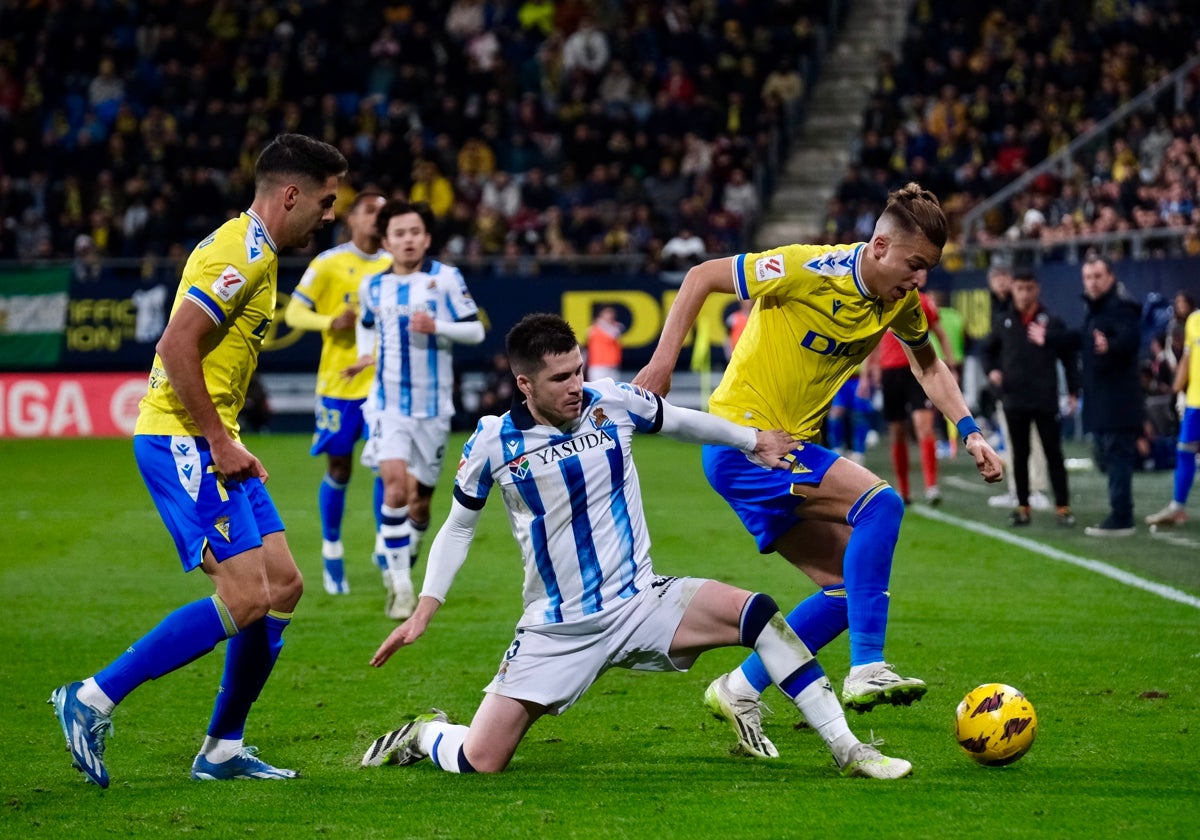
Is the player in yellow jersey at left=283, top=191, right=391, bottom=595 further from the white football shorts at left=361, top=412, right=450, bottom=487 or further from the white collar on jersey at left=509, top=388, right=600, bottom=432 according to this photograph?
the white collar on jersey at left=509, top=388, right=600, bottom=432

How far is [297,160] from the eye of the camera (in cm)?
560

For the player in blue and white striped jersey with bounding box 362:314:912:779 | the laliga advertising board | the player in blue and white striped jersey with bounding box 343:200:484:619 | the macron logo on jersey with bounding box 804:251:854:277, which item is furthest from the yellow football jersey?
the laliga advertising board

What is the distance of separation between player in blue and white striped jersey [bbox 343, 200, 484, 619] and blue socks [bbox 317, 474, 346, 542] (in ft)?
2.15

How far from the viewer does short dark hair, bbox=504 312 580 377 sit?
5324 mm

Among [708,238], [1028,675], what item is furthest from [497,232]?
[1028,675]

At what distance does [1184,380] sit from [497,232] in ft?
49.3

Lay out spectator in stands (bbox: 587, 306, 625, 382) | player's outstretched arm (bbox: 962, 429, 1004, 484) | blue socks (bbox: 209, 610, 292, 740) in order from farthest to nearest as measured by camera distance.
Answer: spectator in stands (bbox: 587, 306, 625, 382)
player's outstretched arm (bbox: 962, 429, 1004, 484)
blue socks (bbox: 209, 610, 292, 740)

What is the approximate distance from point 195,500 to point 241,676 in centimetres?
66

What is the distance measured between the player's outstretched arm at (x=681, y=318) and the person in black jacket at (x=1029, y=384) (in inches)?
305

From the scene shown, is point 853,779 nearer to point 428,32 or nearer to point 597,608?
point 597,608

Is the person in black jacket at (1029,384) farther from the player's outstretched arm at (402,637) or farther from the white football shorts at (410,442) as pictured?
the player's outstretched arm at (402,637)

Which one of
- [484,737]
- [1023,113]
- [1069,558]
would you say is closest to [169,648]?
[484,737]

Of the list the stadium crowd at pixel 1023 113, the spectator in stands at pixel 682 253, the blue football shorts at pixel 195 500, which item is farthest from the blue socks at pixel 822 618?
the spectator in stands at pixel 682 253

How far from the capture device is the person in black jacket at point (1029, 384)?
13.6 m
